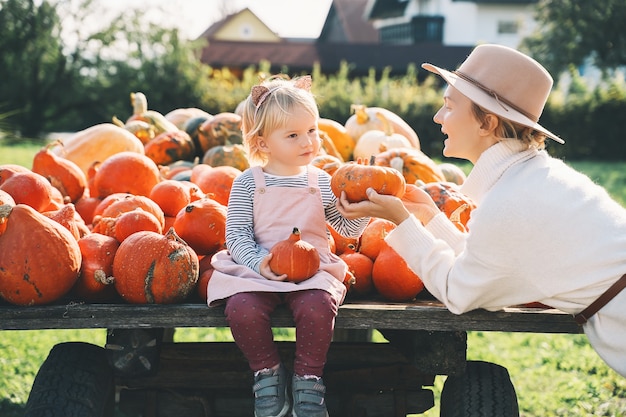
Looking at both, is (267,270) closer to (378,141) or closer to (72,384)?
(72,384)

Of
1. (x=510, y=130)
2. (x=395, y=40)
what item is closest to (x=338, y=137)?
(x=510, y=130)

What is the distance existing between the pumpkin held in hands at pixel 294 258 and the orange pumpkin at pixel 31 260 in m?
0.75

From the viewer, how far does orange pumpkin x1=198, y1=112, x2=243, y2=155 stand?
4.96 meters

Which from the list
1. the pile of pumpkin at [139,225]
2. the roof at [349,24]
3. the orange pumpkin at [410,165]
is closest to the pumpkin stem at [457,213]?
the pile of pumpkin at [139,225]

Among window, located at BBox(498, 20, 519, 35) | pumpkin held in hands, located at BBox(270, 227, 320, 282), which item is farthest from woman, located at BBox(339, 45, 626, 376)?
window, located at BBox(498, 20, 519, 35)

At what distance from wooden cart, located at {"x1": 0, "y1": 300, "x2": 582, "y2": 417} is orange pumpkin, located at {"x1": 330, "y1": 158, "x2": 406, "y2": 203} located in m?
0.41

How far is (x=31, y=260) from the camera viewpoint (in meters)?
2.60

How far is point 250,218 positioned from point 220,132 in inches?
87.2

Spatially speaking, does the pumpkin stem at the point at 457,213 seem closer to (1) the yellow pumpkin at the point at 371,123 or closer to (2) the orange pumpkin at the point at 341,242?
(2) the orange pumpkin at the point at 341,242

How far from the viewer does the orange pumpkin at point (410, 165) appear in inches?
154

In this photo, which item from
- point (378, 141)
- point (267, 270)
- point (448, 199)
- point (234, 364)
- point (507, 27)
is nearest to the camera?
point (267, 270)

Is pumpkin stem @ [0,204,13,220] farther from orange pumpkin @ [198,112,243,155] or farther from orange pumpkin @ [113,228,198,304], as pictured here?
orange pumpkin @ [198,112,243,155]

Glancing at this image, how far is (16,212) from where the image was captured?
8.65 ft

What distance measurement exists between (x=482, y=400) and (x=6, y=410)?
9.13 feet
